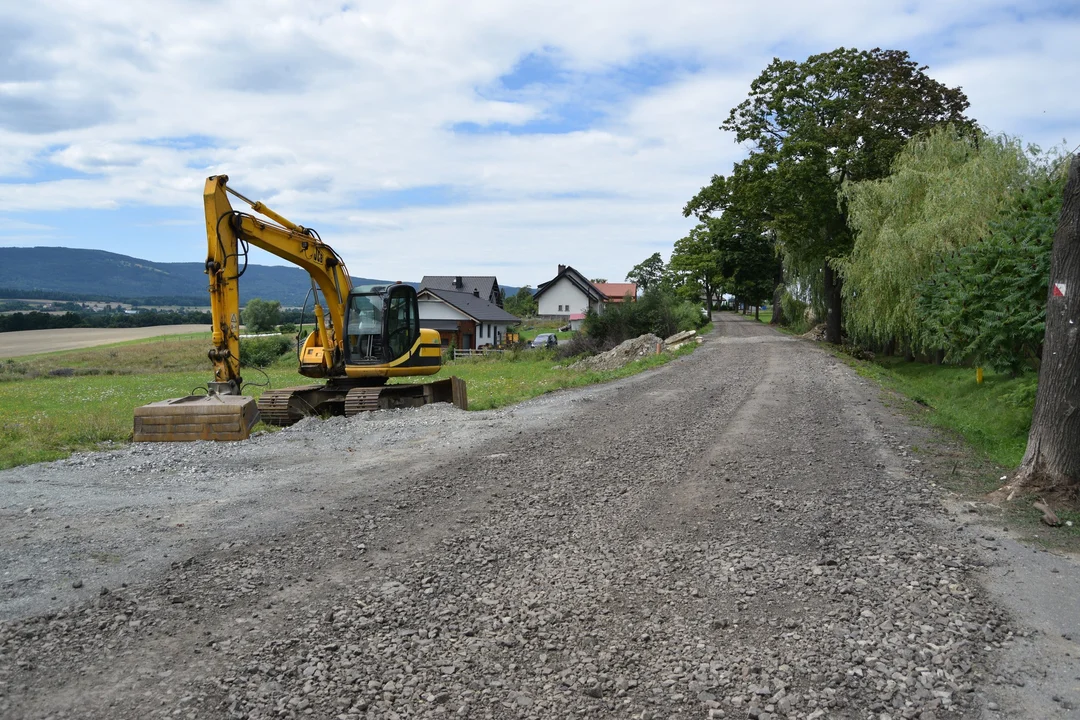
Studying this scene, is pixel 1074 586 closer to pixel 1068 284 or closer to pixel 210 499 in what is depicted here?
pixel 1068 284

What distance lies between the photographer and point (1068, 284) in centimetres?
766

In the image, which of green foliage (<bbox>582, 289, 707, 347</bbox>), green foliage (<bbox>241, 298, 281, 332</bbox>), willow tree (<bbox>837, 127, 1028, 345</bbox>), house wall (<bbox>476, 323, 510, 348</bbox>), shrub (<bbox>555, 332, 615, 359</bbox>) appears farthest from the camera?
green foliage (<bbox>241, 298, 281, 332</bbox>)

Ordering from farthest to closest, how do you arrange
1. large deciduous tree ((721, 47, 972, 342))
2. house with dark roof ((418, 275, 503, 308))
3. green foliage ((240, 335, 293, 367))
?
house with dark roof ((418, 275, 503, 308)), green foliage ((240, 335, 293, 367)), large deciduous tree ((721, 47, 972, 342))

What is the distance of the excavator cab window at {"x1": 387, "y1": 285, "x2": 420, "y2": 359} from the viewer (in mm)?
15336

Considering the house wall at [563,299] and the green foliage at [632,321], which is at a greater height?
the house wall at [563,299]

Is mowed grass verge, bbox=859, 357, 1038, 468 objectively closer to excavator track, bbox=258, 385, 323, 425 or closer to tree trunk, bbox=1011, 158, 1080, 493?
tree trunk, bbox=1011, 158, 1080, 493

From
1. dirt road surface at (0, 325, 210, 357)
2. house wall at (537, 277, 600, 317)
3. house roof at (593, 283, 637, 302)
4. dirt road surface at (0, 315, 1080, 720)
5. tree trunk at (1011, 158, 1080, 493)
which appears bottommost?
dirt road surface at (0, 325, 210, 357)

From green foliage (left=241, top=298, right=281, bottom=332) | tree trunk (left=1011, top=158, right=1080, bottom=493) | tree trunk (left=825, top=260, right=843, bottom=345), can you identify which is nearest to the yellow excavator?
tree trunk (left=1011, top=158, right=1080, bottom=493)

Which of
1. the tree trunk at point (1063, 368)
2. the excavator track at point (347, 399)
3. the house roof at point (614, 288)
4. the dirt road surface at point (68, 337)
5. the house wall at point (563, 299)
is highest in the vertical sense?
the house roof at point (614, 288)

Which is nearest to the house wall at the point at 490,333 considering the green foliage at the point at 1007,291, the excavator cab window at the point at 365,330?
the excavator cab window at the point at 365,330

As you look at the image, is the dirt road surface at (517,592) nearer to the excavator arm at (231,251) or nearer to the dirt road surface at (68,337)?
the excavator arm at (231,251)

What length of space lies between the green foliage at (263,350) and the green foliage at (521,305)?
148 feet

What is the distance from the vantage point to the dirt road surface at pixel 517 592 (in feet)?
13.5

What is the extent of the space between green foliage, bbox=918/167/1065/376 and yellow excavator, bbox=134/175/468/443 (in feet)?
29.0
